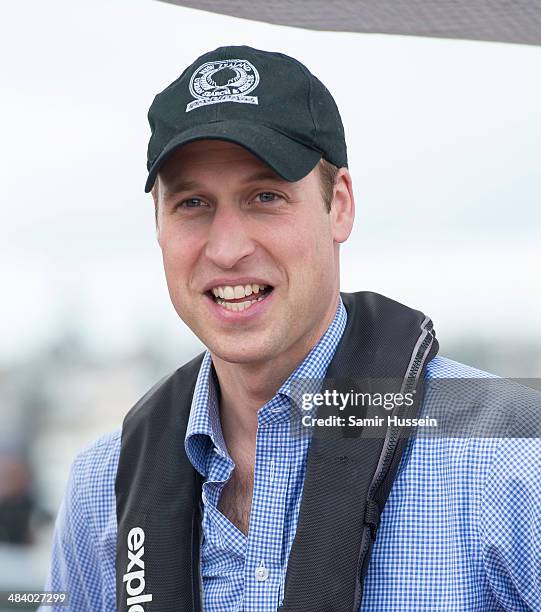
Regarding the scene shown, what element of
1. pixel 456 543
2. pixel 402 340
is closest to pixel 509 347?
pixel 402 340

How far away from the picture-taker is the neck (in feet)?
7.23

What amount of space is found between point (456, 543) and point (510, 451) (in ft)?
0.65

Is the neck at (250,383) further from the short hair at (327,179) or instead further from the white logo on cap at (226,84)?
the white logo on cap at (226,84)

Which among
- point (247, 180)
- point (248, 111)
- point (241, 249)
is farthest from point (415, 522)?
point (248, 111)

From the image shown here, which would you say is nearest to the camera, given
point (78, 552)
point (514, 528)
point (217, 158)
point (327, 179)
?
point (514, 528)

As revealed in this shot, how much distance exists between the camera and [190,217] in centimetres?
209

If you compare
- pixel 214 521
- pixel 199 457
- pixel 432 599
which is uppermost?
pixel 199 457

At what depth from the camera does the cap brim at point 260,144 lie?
1991mm

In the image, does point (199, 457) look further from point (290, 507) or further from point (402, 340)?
point (402, 340)

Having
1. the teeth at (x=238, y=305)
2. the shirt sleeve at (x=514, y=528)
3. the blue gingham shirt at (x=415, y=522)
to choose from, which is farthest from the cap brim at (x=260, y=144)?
the shirt sleeve at (x=514, y=528)

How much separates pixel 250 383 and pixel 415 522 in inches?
18.8

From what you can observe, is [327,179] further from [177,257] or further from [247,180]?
[177,257]

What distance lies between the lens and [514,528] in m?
1.85

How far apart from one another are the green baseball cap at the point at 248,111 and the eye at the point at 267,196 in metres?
0.06
